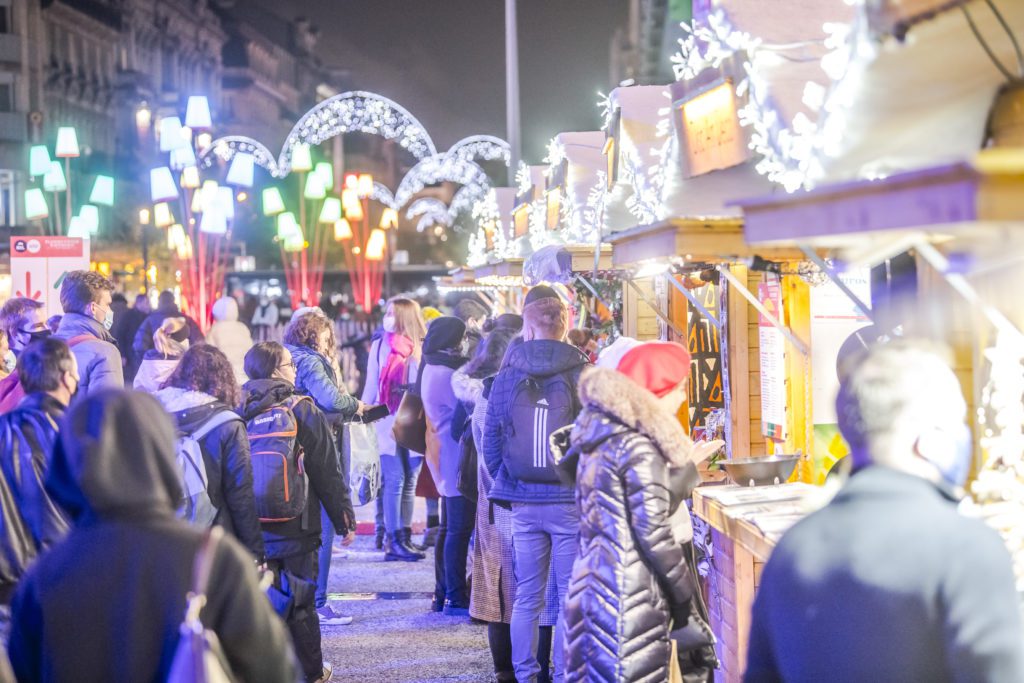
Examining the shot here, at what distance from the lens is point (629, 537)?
4.39 meters

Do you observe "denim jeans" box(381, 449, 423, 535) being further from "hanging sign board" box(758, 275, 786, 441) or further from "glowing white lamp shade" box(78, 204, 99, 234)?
"glowing white lamp shade" box(78, 204, 99, 234)

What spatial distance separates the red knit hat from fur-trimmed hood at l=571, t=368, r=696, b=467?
8 cm

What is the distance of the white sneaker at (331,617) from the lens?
7.98 metres

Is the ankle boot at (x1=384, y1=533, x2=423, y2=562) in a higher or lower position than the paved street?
higher

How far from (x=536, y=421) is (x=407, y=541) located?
14.4ft

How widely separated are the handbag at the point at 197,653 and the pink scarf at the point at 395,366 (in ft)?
22.7

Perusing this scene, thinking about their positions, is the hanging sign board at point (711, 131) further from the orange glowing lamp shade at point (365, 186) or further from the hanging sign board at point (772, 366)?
the orange glowing lamp shade at point (365, 186)

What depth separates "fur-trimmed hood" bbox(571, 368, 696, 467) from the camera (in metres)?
4.40

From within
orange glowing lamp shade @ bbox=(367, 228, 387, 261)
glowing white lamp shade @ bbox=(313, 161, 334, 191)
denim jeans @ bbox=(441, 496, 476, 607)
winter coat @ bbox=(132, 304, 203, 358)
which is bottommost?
denim jeans @ bbox=(441, 496, 476, 607)

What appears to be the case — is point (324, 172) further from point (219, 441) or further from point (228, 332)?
Result: point (219, 441)

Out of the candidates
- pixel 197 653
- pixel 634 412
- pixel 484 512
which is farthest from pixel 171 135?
pixel 197 653

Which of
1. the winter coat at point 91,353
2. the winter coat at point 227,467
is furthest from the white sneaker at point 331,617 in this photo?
the winter coat at point 227,467

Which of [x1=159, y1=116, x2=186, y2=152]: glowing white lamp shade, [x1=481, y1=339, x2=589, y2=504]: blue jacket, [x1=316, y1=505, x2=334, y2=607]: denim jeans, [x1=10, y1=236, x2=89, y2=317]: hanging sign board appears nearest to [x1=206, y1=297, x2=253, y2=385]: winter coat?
[x1=10, y1=236, x2=89, y2=317]: hanging sign board

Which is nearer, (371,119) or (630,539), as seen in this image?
(630,539)
